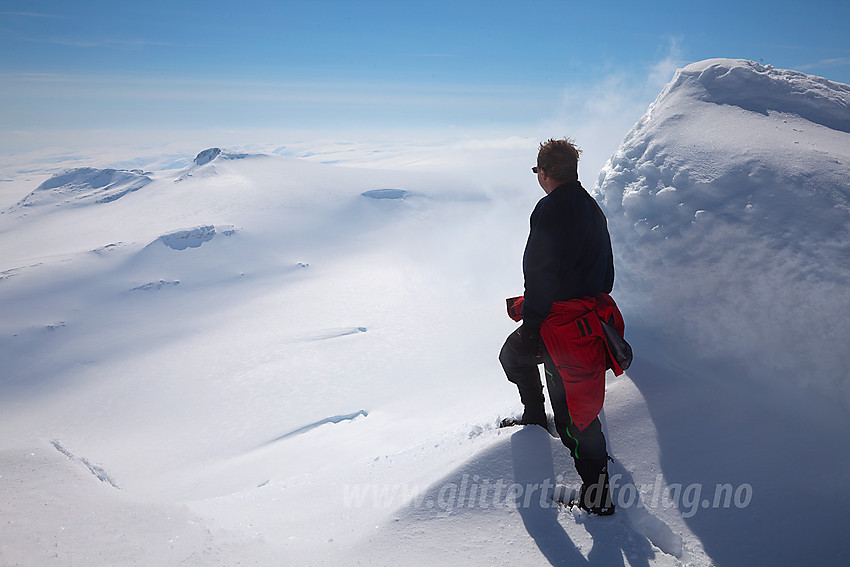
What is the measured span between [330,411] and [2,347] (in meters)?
35.5

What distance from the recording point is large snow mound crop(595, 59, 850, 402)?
3162 mm

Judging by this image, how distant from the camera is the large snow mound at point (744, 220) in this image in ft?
10.4

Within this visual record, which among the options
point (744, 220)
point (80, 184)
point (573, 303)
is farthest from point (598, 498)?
point (80, 184)

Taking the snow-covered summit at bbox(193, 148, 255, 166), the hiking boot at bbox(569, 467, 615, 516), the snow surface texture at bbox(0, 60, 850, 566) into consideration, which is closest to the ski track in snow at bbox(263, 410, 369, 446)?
the snow surface texture at bbox(0, 60, 850, 566)

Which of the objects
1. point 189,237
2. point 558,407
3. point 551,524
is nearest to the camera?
point 551,524

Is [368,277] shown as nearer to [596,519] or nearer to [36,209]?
[596,519]

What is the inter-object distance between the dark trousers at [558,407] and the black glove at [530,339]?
0.06 meters

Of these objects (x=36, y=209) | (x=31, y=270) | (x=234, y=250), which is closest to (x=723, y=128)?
(x=234, y=250)

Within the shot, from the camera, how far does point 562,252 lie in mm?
2785

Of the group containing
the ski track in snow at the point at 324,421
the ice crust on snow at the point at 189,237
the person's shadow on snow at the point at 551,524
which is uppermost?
the person's shadow on snow at the point at 551,524

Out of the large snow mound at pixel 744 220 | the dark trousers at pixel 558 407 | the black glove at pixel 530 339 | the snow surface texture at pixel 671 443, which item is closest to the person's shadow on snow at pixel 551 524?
the snow surface texture at pixel 671 443

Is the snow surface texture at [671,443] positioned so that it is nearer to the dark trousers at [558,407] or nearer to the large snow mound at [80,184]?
the dark trousers at [558,407]

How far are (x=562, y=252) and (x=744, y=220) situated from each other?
1969 millimetres

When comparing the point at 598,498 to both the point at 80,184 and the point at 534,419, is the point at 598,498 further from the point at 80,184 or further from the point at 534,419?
the point at 80,184
